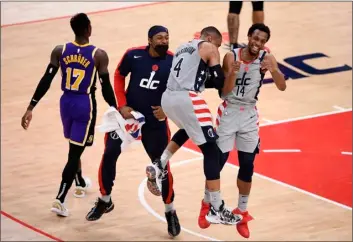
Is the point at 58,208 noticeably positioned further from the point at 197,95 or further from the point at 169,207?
the point at 197,95

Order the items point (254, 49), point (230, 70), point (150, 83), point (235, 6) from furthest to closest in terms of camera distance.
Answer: point (235, 6) → point (150, 83) → point (230, 70) → point (254, 49)

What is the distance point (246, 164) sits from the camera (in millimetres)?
11469

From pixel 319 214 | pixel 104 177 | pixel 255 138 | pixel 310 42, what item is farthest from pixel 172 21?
pixel 255 138

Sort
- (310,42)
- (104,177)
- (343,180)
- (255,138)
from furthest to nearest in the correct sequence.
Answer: (310,42) < (343,180) < (104,177) < (255,138)

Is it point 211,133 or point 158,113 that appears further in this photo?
point 158,113

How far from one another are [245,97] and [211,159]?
0.73m

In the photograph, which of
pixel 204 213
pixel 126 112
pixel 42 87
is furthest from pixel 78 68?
pixel 204 213

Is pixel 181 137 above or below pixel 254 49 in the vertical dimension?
below

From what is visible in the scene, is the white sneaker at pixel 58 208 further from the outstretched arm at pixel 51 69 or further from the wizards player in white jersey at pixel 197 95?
the outstretched arm at pixel 51 69

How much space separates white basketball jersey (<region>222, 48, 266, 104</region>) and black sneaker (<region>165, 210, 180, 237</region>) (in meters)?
7.49

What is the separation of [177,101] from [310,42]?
17.5m

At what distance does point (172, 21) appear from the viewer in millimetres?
28953

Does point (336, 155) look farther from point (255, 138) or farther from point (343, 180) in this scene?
point (255, 138)

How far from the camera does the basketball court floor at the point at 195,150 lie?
19547mm
